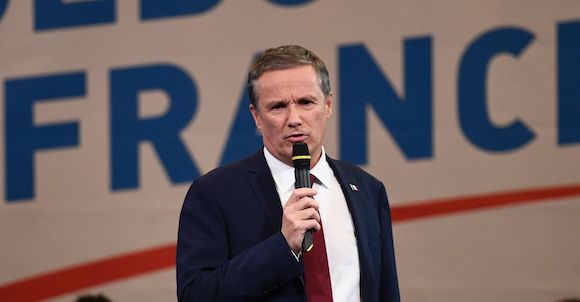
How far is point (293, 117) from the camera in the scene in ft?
6.70

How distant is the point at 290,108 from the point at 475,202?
7.02 feet

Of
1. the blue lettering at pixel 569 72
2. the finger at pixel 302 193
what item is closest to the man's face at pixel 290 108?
the finger at pixel 302 193

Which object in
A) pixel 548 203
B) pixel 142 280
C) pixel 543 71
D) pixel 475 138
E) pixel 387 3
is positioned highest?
pixel 387 3

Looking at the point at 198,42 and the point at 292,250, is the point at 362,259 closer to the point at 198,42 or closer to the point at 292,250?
the point at 292,250

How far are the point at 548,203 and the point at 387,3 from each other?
1083 millimetres

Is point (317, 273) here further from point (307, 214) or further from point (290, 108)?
point (290, 108)

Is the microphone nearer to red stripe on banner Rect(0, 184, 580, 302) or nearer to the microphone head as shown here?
the microphone head

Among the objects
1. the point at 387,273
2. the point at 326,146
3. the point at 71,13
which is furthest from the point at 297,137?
the point at 71,13

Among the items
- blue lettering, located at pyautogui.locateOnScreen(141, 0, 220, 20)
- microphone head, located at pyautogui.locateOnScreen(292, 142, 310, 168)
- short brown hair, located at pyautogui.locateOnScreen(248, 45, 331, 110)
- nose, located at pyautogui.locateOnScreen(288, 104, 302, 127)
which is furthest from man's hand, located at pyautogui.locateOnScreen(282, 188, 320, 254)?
blue lettering, located at pyautogui.locateOnScreen(141, 0, 220, 20)

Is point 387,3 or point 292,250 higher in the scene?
point 387,3

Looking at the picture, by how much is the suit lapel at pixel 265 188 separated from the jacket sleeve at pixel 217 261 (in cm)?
8

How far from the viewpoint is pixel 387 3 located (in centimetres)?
415

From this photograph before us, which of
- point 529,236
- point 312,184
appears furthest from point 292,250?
point 529,236

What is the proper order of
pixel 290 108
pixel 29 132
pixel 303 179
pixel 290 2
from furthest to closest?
pixel 29 132 < pixel 290 2 < pixel 290 108 < pixel 303 179
